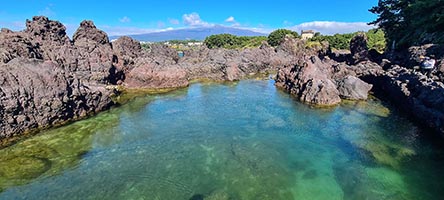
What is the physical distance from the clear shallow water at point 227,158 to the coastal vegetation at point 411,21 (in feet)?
69.0

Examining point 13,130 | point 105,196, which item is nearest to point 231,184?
point 105,196

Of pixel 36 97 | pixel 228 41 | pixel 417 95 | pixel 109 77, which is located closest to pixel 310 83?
pixel 417 95

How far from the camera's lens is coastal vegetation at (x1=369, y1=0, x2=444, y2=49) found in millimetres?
41375

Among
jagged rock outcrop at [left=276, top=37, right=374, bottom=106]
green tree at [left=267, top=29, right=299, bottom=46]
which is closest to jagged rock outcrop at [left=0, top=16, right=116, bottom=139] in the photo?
jagged rock outcrop at [left=276, top=37, right=374, bottom=106]

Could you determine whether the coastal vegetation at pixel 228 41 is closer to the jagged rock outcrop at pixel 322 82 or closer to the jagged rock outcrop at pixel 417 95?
the jagged rock outcrop at pixel 322 82

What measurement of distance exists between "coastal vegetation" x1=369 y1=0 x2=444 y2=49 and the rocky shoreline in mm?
4649

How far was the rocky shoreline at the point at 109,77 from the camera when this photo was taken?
23219 millimetres

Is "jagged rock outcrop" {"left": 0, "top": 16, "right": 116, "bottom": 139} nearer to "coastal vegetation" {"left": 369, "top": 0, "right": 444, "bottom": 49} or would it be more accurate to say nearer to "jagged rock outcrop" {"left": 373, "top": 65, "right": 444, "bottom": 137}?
"jagged rock outcrop" {"left": 373, "top": 65, "right": 444, "bottom": 137}

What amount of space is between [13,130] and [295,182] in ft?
64.9

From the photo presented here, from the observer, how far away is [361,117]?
2838 cm

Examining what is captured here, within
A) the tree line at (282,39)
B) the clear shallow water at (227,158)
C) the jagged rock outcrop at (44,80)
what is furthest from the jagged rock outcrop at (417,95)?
the tree line at (282,39)

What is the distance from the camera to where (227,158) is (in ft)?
63.5

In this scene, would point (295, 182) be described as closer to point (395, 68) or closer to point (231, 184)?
point (231, 184)

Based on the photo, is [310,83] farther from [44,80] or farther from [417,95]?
[44,80]
